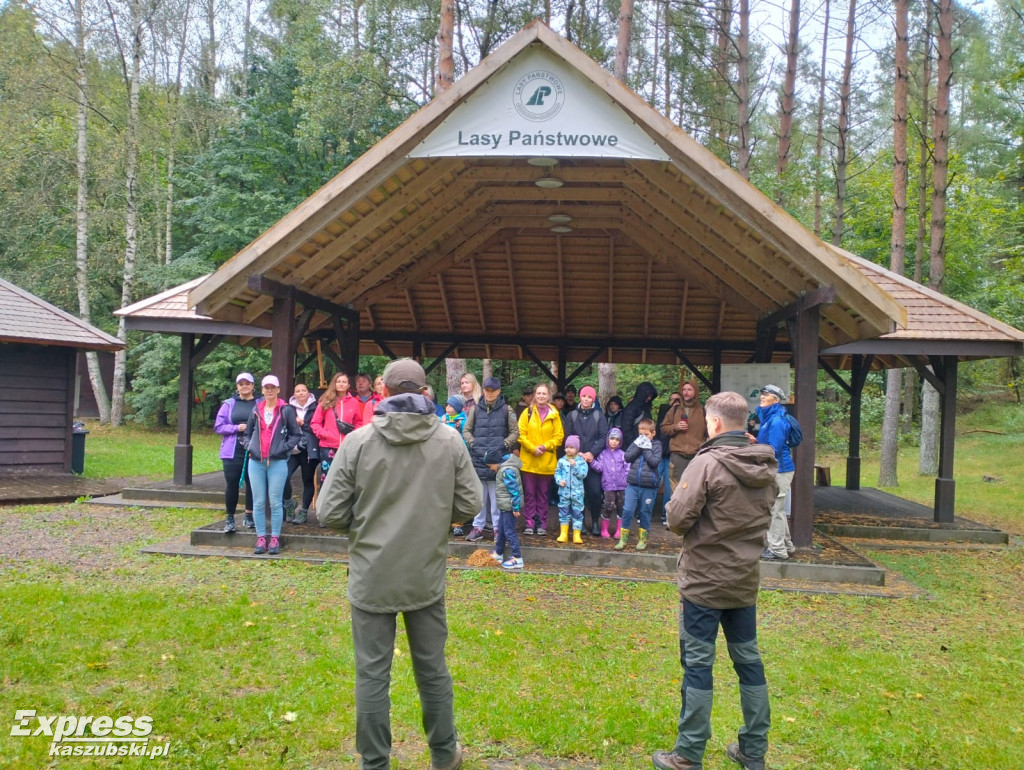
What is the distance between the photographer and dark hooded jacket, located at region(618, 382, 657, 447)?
9.17m

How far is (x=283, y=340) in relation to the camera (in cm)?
877

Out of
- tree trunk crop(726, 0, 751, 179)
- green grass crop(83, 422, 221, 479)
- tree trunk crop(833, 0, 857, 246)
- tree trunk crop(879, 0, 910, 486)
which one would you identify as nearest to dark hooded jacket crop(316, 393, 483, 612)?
green grass crop(83, 422, 221, 479)

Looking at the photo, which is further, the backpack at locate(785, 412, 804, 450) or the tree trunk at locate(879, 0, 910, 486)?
the tree trunk at locate(879, 0, 910, 486)

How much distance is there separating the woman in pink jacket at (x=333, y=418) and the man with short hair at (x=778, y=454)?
452 cm

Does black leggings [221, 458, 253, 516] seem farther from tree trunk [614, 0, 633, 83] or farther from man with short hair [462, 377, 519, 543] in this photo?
tree trunk [614, 0, 633, 83]

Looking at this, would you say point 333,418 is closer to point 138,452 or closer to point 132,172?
point 138,452

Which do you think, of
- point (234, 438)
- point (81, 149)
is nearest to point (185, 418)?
point (234, 438)

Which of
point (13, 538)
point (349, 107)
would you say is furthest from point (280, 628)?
point (349, 107)

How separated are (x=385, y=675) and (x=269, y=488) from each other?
15.9 feet

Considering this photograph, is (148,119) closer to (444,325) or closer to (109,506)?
(444,325)

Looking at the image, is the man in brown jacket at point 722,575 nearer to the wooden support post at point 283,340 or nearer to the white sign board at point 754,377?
the wooden support post at point 283,340

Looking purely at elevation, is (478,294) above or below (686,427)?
above

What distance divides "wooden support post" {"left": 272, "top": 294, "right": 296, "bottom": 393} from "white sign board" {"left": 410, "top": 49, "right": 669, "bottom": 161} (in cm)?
325

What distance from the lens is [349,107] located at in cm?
2006
